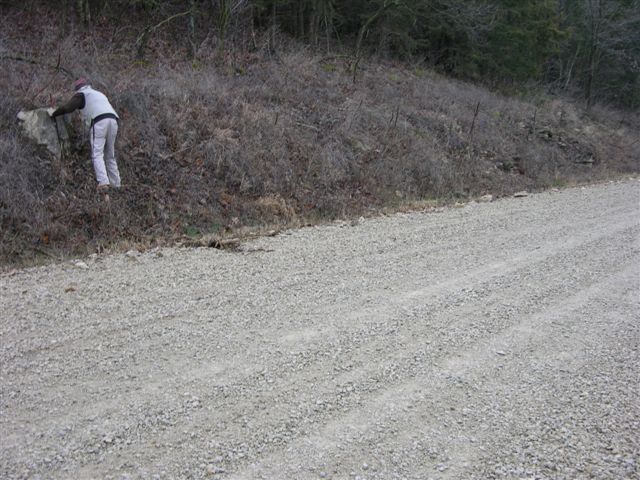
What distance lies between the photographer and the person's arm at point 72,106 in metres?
7.84

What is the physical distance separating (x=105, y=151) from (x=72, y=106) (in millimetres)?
798

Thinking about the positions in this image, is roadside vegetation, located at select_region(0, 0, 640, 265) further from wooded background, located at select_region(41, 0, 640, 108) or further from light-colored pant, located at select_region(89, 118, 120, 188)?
light-colored pant, located at select_region(89, 118, 120, 188)

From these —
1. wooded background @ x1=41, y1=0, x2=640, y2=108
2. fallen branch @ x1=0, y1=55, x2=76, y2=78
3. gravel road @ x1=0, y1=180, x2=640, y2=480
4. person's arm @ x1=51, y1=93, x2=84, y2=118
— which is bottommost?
gravel road @ x1=0, y1=180, x2=640, y2=480

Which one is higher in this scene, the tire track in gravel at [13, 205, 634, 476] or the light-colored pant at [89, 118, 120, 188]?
the light-colored pant at [89, 118, 120, 188]

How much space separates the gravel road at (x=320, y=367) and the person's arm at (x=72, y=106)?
2910mm

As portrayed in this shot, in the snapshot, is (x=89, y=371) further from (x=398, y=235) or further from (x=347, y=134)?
(x=347, y=134)

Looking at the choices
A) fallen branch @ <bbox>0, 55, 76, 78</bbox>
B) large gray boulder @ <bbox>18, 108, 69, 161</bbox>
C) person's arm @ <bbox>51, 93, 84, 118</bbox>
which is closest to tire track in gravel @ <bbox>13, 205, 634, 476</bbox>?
person's arm @ <bbox>51, 93, 84, 118</bbox>

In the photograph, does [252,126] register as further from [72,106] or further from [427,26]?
[427,26]

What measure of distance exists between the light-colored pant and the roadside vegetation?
0.27m

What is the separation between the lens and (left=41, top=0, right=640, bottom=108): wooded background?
15.1 metres

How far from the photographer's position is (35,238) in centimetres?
682

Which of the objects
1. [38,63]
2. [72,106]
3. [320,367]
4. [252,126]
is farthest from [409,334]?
[38,63]

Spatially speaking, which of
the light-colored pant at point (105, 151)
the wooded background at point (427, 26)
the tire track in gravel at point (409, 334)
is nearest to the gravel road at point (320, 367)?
the tire track in gravel at point (409, 334)

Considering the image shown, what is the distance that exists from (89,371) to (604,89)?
3943 cm
